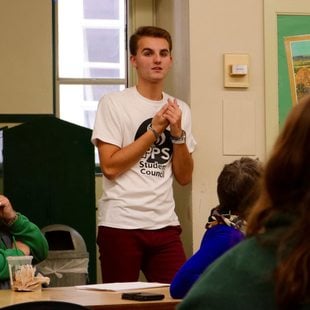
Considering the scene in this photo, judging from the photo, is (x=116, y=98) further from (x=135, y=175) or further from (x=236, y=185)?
(x=236, y=185)

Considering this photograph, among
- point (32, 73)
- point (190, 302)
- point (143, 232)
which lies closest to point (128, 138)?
point (143, 232)

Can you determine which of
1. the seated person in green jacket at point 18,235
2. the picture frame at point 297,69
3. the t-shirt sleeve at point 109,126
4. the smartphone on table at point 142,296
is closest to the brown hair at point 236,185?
the smartphone on table at point 142,296

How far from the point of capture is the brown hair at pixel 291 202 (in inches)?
41.0

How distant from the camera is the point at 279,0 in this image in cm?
403

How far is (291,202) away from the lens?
1.11 m

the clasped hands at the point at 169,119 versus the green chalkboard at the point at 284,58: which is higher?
the green chalkboard at the point at 284,58

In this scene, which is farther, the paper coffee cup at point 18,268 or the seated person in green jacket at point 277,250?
the paper coffee cup at point 18,268

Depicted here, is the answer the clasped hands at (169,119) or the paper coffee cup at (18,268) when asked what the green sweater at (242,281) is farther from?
the clasped hands at (169,119)

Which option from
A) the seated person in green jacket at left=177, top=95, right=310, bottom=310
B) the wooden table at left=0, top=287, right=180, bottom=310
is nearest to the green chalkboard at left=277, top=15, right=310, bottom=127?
the wooden table at left=0, top=287, right=180, bottom=310

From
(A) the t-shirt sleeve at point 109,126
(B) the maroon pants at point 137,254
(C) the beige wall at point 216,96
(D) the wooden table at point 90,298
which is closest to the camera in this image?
(D) the wooden table at point 90,298

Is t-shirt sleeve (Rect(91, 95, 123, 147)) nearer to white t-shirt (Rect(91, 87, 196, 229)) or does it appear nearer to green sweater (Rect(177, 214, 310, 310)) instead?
white t-shirt (Rect(91, 87, 196, 229))

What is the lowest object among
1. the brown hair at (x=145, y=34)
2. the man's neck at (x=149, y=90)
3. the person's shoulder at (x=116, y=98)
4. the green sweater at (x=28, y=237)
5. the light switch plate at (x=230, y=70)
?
the green sweater at (x=28, y=237)

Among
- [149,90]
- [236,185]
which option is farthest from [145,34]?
[236,185]

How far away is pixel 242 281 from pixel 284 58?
3.08 meters
